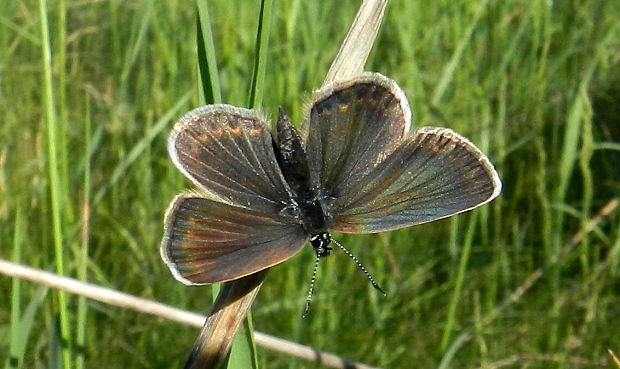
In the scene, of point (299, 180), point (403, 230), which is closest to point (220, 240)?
point (299, 180)

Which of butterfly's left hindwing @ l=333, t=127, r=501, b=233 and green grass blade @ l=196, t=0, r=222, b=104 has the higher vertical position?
green grass blade @ l=196, t=0, r=222, b=104

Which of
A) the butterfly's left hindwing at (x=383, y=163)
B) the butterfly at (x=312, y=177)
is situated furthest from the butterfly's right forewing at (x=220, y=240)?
the butterfly's left hindwing at (x=383, y=163)

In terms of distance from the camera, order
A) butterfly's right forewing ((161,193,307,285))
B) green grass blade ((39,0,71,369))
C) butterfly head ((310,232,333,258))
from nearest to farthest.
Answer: butterfly's right forewing ((161,193,307,285)) → green grass blade ((39,0,71,369)) → butterfly head ((310,232,333,258))

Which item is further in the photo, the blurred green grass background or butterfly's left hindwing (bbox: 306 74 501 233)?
the blurred green grass background

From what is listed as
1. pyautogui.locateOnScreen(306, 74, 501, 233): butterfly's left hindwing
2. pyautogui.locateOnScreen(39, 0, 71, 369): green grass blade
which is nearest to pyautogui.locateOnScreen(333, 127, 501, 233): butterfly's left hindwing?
pyautogui.locateOnScreen(306, 74, 501, 233): butterfly's left hindwing

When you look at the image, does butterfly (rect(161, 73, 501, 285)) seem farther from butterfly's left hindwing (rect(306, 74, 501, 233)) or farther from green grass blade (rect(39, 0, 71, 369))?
green grass blade (rect(39, 0, 71, 369))

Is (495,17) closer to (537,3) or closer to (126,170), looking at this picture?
(537,3)
